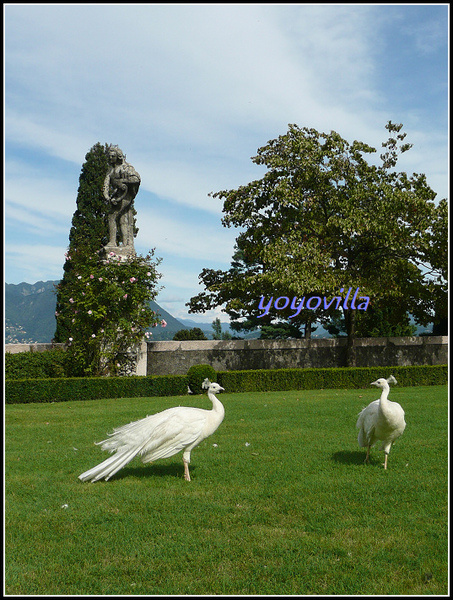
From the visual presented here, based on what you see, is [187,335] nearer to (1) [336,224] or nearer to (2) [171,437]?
(1) [336,224]

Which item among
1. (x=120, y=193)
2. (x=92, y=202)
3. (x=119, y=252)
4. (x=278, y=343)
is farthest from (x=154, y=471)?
(x=92, y=202)

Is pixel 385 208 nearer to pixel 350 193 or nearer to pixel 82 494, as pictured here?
pixel 350 193

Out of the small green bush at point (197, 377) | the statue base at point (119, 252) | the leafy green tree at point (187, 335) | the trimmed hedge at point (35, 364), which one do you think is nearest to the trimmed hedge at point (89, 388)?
A: the small green bush at point (197, 377)

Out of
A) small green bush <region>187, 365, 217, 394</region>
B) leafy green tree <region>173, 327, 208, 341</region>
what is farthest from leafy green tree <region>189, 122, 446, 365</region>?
leafy green tree <region>173, 327, 208, 341</region>

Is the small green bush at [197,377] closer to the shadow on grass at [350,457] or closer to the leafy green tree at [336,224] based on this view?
the leafy green tree at [336,224]

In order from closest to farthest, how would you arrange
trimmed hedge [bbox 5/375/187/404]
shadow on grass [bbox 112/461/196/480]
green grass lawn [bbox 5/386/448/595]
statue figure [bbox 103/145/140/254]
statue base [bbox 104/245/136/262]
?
green grass lawn [bbox 5/386/448/595], shadow on grass [bbox 112/461/196/480], trimmed hedge [bbox 5/375/187/404], statue base [bbox 104/245/136/262], statue figure [bbox 103/145/140/254]

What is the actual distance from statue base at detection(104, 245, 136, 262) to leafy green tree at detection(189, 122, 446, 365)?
4.86 metres

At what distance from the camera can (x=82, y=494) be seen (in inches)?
223

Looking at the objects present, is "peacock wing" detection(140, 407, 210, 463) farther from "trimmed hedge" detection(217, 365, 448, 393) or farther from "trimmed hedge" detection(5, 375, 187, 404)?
"trimmed hedge" detection(217, 365, 448, 393)

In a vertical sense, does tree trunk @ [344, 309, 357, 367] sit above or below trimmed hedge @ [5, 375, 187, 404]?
above

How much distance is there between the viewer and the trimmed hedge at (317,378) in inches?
696

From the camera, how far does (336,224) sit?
65.9 feet

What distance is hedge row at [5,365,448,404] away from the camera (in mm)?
15086

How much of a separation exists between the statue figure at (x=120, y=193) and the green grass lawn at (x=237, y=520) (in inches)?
416
